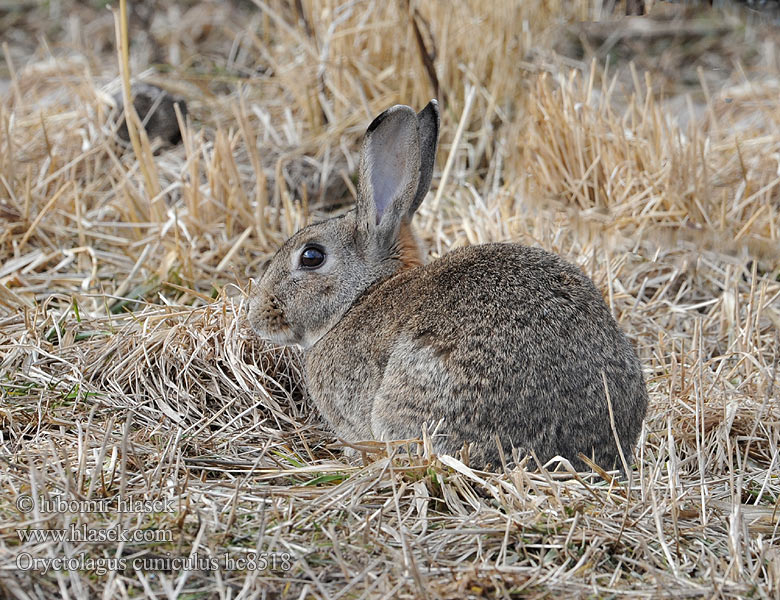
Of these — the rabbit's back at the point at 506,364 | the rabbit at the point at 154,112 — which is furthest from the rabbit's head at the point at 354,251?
the rabbit at the point at 154,112

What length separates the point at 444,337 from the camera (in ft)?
11.2

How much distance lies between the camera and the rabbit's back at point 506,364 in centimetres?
329

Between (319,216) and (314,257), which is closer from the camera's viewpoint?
(314,257)

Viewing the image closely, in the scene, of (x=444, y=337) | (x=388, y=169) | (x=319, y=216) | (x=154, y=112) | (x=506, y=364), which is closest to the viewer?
(x=506, y=364)

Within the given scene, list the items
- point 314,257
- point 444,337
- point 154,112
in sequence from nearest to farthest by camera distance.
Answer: point 444,337, point 314,257, point 154,112

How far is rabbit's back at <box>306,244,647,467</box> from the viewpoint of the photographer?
329cm

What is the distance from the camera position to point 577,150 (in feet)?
18.3

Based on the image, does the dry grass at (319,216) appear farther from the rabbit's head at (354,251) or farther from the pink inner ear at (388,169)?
the pink inner ear at (388,169)

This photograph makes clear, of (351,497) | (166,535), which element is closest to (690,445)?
(351,497)

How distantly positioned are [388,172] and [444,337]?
0.96 meters

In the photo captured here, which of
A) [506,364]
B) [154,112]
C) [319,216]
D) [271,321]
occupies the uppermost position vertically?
[154,112]

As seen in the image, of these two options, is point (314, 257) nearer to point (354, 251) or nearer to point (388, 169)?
point (354, 251)

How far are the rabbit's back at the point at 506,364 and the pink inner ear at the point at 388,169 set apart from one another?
510 millimetres

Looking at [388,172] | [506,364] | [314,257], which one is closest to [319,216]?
[314,257]
